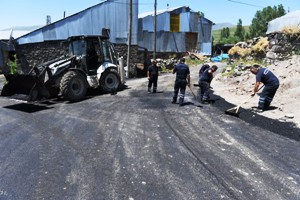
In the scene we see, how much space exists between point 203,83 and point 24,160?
7.59 meters

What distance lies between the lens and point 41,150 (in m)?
6.82

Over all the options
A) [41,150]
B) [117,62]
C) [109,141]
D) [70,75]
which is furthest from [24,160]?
[117,62]

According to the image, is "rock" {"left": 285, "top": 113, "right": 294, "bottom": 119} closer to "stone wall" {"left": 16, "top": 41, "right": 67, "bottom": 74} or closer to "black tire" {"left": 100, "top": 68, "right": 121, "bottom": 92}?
"black tire" {"left": 100, "top": 68, "right": 121, "bottom": 92}

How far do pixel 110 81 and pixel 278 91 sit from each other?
6.95 meters

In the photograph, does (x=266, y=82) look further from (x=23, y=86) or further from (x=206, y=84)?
(x=23, y=86)

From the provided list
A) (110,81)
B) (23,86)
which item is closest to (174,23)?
(110,81)

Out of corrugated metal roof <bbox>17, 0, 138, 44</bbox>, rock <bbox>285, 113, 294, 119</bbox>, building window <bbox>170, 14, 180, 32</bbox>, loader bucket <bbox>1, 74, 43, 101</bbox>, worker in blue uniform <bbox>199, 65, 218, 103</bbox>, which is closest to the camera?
rock <bbox>285, 113, 294, 119</bbox>

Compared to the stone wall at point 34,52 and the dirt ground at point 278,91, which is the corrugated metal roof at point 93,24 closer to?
the stone wall at point 34,52

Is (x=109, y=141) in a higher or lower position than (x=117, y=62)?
lower

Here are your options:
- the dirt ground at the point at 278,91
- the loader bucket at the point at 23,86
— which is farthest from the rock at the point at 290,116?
the loader bucket at the point at 23,86

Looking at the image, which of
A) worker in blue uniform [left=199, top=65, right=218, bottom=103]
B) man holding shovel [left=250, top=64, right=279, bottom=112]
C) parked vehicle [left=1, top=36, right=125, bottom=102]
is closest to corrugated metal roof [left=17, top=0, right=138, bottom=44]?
parked vehicle [left=1, top=36, right=125, bottom=102]

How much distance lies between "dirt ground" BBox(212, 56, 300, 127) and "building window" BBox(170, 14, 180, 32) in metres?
17.1

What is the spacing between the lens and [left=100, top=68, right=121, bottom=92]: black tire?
14.6 meters

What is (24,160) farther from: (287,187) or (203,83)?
(203,83)
